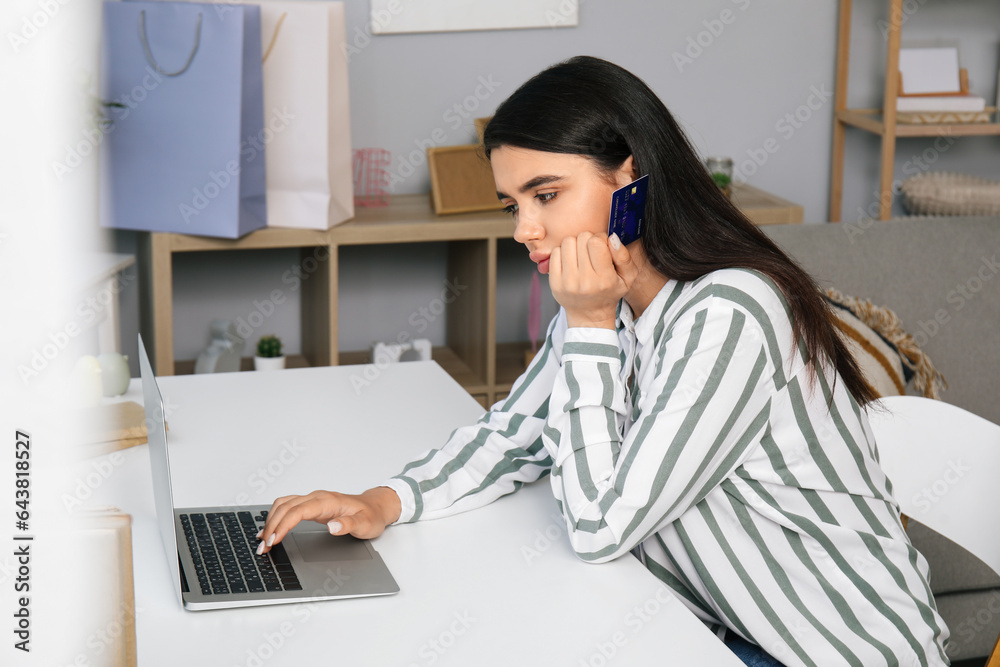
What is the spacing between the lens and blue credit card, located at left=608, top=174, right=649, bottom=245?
1030 millimetres

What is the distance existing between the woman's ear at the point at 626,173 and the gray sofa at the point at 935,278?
44.1 inches

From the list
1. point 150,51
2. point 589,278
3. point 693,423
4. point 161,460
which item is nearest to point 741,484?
point 693,423

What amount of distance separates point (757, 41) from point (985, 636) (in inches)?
69.7

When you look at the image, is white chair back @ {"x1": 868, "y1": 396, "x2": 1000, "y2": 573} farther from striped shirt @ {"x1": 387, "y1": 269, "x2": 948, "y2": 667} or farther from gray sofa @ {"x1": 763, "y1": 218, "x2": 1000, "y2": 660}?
gray sofa @ {"x1": 763, "y1": 218, "x2": 1000, "y2": 660}

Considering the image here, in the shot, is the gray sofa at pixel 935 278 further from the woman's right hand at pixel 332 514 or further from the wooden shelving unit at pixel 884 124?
the woman's right hand at pixel 332 514

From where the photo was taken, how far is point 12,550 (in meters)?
0.32

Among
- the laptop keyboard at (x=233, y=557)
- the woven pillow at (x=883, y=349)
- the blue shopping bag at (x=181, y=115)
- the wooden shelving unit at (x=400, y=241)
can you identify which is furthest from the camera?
the wooden shelving unit at (x=400, y=241)

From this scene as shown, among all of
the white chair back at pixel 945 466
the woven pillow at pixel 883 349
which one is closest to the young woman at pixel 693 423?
the white chair back at pixel 945 466

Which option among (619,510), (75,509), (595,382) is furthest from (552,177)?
(75,509)

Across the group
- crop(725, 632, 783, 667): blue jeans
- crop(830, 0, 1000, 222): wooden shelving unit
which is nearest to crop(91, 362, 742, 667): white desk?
crop(725, 632, 783, 667): blue jeans

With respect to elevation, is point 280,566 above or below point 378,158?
below

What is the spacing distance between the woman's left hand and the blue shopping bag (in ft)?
4.09

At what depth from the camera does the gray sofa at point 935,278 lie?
7.03 ft

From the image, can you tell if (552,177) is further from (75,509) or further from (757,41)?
(757,41)
